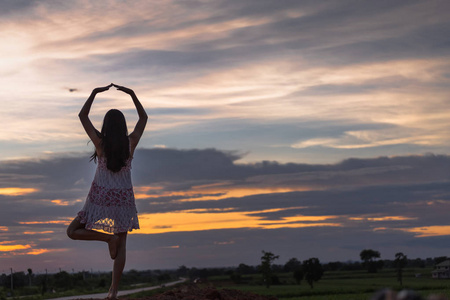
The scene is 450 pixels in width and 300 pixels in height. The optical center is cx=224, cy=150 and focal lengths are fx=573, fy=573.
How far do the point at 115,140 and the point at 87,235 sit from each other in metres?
1.49

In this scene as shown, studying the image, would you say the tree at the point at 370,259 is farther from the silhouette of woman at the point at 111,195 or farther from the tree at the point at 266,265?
the silhouette of woman at the point at 111,195

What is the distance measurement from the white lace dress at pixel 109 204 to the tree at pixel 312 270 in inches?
2947

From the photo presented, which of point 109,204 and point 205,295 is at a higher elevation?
point 109,204

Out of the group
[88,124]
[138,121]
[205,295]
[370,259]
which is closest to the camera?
[88,124]

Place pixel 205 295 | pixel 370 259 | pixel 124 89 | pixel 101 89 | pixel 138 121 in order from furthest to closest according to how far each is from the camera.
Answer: pixel 370 259 → pixel 205 295 → pixel 138 121 → pixel 124 89 → pixel 101 89

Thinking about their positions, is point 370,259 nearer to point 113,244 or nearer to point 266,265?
point 266,265

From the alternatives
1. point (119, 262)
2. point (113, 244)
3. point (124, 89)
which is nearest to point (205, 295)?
point (119, 262)

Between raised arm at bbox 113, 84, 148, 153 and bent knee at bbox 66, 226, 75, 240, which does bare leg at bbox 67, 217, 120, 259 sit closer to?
bent knee at bbox 66, 226, 75, 240

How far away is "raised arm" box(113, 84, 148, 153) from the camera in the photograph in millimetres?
9094

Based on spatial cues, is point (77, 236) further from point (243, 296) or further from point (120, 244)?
point (243, 296)

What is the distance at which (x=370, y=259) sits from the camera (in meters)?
127

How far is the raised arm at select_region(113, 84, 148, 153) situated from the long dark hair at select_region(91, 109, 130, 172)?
28 centimetres

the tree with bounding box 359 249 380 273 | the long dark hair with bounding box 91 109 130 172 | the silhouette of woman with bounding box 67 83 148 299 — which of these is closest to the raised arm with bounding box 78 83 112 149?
the silhouette of woman with bounding box 67 83 148 299

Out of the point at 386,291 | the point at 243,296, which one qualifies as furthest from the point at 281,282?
the point at 386,291
